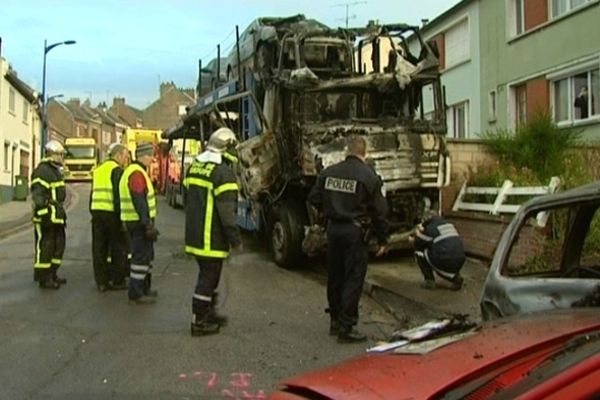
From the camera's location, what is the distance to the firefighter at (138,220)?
825cm

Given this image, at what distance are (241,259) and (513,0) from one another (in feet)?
42.0

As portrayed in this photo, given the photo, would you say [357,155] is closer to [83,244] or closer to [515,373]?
[515,373]

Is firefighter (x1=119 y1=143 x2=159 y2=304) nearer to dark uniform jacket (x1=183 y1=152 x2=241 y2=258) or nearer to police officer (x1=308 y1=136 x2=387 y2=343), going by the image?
dark uniform jacket (x1=183 y1=152 x2=241 y2=258)

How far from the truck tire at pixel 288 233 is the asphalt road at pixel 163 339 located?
0.76 feet

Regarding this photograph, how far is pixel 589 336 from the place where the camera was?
7.88ft

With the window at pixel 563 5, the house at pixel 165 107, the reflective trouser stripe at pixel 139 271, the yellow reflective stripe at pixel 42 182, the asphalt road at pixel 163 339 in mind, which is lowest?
the asphalt road at pixel 163 339

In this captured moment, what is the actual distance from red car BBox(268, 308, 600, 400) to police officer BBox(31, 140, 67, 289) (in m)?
7.37

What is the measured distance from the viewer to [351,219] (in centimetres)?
654

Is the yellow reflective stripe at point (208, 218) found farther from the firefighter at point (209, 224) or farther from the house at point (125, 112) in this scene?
the house at point (125, 112)

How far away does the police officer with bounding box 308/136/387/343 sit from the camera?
6.54m

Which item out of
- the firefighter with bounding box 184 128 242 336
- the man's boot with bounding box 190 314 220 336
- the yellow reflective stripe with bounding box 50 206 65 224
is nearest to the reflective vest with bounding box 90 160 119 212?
the yellow reflective stripe with bounding box 50 206 65 224

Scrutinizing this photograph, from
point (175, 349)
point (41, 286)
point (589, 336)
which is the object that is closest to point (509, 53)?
point (41, 286)

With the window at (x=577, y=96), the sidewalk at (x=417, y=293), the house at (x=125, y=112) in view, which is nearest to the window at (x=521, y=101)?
the window at (x=577, y=96)

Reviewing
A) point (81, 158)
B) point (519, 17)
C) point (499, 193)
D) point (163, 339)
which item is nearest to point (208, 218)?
point (163, 339)
